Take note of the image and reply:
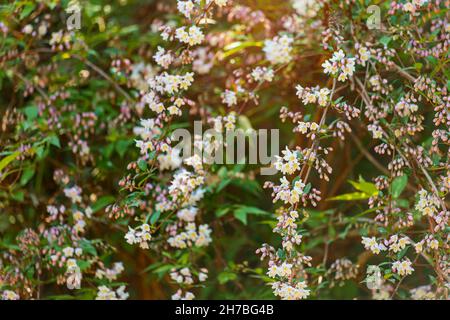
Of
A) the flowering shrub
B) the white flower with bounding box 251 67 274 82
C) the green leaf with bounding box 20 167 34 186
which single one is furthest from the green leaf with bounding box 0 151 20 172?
the white flower with bounding box 251 67 274 82

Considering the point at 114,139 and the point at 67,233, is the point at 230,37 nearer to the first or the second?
the point at 114,139

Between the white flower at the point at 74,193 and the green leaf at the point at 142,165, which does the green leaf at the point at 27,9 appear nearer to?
the white flower at the point at 74,193

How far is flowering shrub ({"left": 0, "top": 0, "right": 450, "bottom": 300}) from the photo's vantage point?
75.1 inches

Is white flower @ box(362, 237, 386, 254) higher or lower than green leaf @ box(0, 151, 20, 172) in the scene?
lower

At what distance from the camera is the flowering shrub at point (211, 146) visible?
6.26 feet

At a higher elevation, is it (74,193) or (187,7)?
(187,7)

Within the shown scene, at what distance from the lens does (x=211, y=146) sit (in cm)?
219

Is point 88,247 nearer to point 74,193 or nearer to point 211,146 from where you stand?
point 74,193

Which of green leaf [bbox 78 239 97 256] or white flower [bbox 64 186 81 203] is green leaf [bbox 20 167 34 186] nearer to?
white flower [bbox 64 186 81 203]

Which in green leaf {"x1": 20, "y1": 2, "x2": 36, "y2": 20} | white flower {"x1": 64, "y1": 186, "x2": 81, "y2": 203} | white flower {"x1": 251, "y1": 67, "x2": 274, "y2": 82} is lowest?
white flower {"x1": 64, "y1": 186, "x2": 81, "y2": 203}

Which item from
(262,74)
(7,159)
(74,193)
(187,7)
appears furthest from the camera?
(74,193)

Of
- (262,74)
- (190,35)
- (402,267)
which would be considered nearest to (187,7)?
(190,35)

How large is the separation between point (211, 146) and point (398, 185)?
0.60m

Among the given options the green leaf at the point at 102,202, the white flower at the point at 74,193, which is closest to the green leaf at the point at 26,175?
the white flower at the point at 74,193
